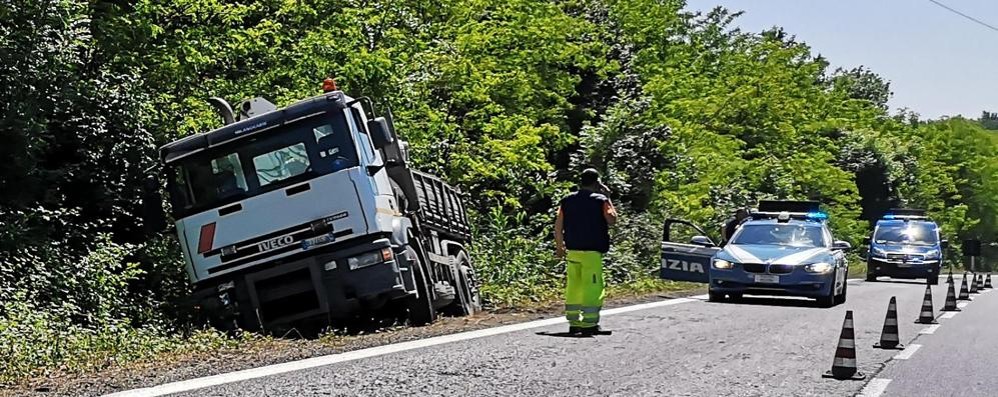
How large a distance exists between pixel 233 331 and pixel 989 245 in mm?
96904

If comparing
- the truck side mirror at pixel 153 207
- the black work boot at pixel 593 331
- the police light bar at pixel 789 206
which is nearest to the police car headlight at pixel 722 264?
the police light bar at pixel 789 206

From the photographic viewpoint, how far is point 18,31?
595 inches

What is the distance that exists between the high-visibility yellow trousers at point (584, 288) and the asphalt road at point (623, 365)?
0.92ft

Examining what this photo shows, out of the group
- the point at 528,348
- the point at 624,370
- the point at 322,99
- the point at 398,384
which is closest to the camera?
the point at 398,384

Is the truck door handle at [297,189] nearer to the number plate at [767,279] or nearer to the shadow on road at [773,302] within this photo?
the number plate at [767,279]

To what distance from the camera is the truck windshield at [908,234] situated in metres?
36.2

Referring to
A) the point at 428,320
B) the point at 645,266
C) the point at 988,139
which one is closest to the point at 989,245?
the point at 988,139

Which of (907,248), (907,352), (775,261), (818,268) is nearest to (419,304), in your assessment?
(907,352)

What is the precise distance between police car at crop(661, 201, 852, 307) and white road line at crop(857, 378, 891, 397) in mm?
8729

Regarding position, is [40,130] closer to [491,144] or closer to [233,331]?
[233,331]

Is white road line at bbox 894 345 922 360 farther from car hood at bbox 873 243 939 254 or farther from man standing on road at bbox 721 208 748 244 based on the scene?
car hood at bbox 873 243 939 254

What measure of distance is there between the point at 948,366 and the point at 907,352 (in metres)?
1.02

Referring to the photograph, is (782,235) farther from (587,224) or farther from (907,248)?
(907,248)

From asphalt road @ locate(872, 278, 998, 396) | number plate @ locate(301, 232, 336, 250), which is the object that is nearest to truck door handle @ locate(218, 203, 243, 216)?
number plate @ locate(301, 232, 336, 250)
